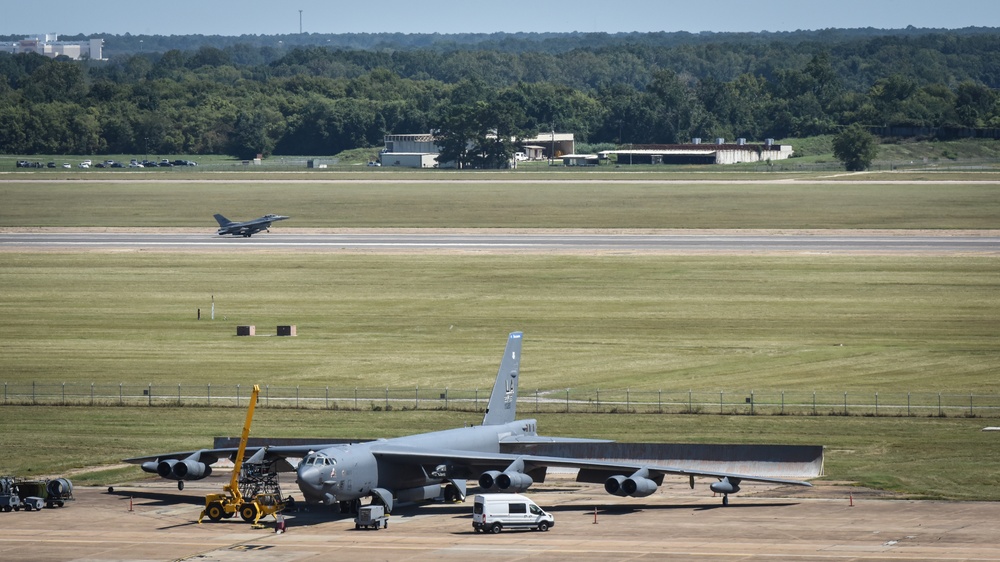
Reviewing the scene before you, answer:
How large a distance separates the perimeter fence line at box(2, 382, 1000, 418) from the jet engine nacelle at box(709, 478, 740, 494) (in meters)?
21.5

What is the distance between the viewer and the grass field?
67.4 m

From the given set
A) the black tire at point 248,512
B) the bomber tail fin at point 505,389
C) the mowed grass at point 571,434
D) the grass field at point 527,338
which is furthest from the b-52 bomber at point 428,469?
the grass field at point 527,338

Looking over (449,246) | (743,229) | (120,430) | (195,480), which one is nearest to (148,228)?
(449,246)

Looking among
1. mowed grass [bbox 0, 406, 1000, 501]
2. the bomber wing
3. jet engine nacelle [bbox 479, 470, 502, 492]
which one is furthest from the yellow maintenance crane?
mowed grass [bbox 0, 406, 1000, 501]

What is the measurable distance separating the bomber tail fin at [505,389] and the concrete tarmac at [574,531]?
3.36m

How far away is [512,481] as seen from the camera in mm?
49188

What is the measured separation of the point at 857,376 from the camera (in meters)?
82.8

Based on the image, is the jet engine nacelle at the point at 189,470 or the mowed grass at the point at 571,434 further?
the mowed grass at the point at 571,434

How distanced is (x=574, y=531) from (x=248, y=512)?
11.4 m

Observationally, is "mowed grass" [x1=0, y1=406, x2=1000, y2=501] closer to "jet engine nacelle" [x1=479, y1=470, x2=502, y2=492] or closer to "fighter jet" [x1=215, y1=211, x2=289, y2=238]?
"jet engine nacelle" [x1=479, y1=470, x2=502, y2=492]

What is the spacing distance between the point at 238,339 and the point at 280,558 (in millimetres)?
56679

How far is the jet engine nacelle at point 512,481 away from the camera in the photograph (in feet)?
161

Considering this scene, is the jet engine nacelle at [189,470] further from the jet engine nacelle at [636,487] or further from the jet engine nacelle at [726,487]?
the jet engine nacelle at [726,487]

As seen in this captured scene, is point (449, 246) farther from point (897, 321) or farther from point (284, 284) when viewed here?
point (897, 321)
